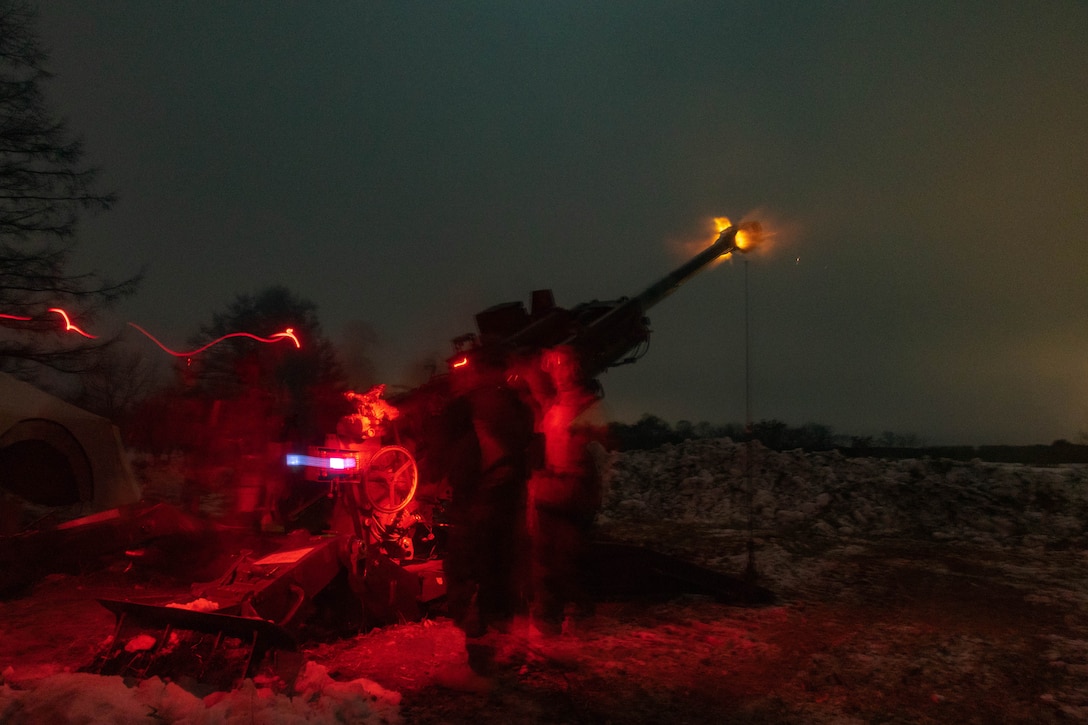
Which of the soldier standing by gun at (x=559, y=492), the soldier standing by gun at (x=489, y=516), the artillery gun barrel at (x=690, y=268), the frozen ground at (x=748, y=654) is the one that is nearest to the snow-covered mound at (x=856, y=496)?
the frozen ground at (x=748, y=654)

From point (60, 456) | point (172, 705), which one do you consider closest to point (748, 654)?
point (172, 705)

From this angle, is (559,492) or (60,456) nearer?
(559,492)

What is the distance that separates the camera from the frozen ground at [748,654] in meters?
4.52

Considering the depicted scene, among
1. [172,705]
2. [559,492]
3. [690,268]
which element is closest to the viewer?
[172,705]

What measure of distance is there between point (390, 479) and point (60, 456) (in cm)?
873

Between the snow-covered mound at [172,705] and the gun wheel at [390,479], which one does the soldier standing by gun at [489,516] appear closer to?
the gun wheel at [390,479]

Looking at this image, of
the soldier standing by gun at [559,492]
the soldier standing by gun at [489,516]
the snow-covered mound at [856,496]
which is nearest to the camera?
the soldier standing by gun at [489,516]

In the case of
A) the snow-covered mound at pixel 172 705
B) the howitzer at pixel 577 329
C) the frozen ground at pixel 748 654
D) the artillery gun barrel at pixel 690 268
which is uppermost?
the artillery gun barrel at pixel 690 268

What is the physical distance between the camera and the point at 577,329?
7738 millimetres

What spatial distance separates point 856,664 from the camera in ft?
18.8

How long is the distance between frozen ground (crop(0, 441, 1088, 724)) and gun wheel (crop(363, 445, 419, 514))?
1.33 m

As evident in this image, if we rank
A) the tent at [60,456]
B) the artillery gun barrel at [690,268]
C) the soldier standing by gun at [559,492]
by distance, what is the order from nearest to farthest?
the soldier standing by gun at [559,492], the artillery gun barrel at [690,268], the tent at [60,456]

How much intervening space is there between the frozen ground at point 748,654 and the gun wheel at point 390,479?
4.38 feet

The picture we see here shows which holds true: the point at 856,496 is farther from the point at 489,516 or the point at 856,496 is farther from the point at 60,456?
the point at 60,456
